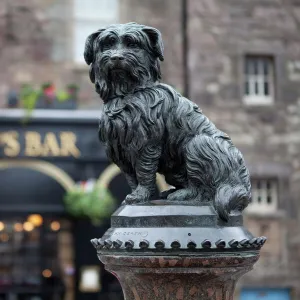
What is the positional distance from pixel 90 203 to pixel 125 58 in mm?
8522

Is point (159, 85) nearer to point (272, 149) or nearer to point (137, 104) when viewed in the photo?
point (137, 104)

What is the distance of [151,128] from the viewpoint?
10.1 ft

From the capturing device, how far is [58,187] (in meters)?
12.0

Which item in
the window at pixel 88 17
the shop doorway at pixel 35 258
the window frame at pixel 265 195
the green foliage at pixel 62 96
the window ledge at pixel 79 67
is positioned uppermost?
the window at pixel 88 17

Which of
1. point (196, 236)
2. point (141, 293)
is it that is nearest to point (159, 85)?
point (196, 236)

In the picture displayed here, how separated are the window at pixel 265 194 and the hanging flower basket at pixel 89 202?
9.65 ft

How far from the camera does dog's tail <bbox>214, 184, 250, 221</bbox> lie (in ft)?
9.67

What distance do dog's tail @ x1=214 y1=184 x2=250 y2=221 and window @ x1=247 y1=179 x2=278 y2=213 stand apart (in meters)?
9.90

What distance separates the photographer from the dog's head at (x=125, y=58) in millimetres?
3059

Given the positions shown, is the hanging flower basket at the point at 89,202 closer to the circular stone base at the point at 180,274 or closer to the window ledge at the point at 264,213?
the window ledge at the point at 264,213

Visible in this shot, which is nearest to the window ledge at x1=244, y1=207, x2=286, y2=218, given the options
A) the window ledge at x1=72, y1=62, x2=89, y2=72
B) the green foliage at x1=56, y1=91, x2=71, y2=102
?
the green foliage at x1=56, y1=91, x2=71, y2=102

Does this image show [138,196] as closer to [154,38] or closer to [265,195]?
[154,38]

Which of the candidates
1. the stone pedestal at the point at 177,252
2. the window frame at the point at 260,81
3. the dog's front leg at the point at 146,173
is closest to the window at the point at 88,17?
the window frame at the point at 260,81

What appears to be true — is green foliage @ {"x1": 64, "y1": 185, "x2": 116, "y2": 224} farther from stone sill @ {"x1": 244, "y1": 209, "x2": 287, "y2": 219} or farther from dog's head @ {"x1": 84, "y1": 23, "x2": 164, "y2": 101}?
dog's head @ {"x1": 84, "y1": 23, "x2": 164, "y2": 101}
